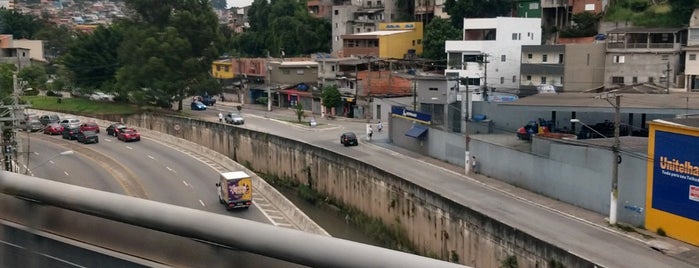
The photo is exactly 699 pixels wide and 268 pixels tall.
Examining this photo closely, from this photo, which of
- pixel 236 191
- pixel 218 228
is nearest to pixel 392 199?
pixel 236 191

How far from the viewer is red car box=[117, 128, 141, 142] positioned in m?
30.5

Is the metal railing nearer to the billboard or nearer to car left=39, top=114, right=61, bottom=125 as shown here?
the billboard

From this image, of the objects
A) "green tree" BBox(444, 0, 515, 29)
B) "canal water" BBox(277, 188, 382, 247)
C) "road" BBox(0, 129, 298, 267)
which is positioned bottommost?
"canal water" BBox(277, 188, 382, 247)

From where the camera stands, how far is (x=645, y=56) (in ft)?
103

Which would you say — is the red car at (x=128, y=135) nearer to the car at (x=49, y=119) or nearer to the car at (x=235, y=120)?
the car at (x=235, y=120)

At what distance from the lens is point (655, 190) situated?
47.8 ft

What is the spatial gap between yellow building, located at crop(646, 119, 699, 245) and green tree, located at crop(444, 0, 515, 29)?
27873 millimetres

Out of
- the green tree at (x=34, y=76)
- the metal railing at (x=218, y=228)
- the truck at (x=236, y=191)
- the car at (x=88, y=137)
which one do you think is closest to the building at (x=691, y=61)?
the truck at (x=236, y=191)

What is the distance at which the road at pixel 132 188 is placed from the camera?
8.41 feet

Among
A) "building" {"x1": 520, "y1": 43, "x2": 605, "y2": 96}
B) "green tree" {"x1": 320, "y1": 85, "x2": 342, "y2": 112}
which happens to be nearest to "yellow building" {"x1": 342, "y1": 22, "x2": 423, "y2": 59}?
"green tree" {"x1": 320, "y1": 85, "x2": 342, "y2": 112}

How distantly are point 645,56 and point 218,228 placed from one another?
32.5 metres

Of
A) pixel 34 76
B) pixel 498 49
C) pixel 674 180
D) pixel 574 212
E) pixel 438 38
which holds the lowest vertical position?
pixel 574 212

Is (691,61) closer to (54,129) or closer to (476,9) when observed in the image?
(476,9)

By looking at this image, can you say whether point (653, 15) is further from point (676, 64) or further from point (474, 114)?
point (474, 114)
